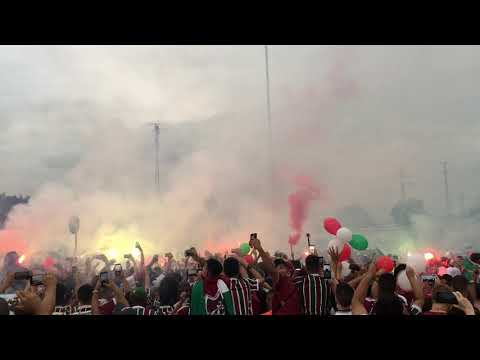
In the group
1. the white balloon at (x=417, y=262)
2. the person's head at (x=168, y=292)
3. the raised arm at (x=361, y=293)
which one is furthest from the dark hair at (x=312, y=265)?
the white balloon at (x=417, y=262)

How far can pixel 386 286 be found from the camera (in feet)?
7.91

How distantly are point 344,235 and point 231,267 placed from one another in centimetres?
151

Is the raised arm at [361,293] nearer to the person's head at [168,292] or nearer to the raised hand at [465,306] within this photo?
the raised hand at [465,306]

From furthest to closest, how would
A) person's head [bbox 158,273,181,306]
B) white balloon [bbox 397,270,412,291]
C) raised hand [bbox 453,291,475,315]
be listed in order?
person's head [bbox 158,273,181,306] → white balloon [bbox 397,270,412,291] → raised hand [bbox 453,291,475,315]

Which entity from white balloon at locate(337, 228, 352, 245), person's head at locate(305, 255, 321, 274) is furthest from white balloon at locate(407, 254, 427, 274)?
person's head at locate(305, 255, 321, 274)

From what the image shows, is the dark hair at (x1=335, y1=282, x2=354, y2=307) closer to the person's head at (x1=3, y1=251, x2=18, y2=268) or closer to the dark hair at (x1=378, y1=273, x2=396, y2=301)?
the dark hair at (x1=378, y1=273, x2=396, y2=301)

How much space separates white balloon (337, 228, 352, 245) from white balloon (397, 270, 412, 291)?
69 cm

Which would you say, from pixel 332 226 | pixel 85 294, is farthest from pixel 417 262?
pixel 85 294

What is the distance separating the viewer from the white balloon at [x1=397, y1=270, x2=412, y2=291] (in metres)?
3.53

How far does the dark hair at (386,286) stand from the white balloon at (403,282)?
3.94ft

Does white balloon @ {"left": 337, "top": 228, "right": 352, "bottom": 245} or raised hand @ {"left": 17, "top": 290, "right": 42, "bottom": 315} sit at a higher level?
white balloon @ {"left": 337, "top": 228, "right": 352, "bottom": 245}

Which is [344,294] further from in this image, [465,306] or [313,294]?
[465,306]
